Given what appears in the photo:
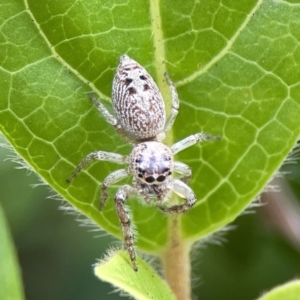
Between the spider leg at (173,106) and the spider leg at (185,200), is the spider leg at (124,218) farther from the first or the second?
the spider leg at (173,106)

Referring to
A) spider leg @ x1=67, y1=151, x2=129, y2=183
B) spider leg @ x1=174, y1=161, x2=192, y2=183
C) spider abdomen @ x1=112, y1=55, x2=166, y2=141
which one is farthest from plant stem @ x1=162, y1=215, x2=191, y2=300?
spider abdomen @ x1=112, y1=55, x2=166, y2=141

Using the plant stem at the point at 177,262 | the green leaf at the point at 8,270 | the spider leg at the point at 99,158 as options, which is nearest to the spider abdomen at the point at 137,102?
the spider leg at the point at 99,158

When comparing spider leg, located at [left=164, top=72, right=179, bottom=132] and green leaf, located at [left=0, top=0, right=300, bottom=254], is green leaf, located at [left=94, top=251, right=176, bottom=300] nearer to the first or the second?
green leaf, located at [left=0, top=0, right=300, bottom=254]

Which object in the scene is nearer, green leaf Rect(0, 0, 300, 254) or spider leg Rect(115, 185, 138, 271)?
green leaf Rect(0, 0, 300, 254)

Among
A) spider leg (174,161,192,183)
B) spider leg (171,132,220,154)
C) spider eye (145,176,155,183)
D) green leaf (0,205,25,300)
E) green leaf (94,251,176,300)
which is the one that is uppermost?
spider leg (171,132,220,154)

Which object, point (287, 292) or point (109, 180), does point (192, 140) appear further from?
point (287, 292)

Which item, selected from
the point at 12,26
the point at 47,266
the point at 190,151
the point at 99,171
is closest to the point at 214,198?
the point at 190,151

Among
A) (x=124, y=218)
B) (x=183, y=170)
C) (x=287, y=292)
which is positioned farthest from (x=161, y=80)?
(x=287, y=292)
